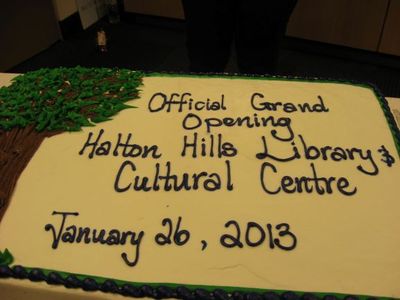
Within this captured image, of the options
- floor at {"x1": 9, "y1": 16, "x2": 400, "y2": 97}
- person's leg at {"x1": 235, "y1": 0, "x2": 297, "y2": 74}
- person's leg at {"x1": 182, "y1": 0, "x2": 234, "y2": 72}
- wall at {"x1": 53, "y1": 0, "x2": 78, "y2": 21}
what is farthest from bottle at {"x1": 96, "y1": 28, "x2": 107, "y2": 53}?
person's leg at {"x1": 235, "y1": 0, "x2": 297, "y2": 74}

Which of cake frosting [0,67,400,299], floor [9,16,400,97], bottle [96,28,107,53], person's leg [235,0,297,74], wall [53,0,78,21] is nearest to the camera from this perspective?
cake frosting [0,67,400,299]

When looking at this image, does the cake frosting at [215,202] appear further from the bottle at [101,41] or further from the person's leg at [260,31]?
the bottle at [101,41]

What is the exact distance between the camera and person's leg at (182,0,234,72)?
4.91ft

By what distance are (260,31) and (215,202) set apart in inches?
32.0

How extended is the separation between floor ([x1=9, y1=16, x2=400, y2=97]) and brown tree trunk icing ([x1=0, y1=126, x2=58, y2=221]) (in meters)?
1.75

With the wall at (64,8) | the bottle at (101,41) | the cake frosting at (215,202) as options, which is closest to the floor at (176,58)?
the bottle at (101,41)

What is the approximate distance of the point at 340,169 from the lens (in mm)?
1029

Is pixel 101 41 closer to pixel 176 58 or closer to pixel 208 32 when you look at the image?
pixel 176 58

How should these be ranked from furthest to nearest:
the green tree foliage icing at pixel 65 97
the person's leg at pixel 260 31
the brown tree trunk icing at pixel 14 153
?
1. the person's leg at pixel 260 31
2. the green tree foliage icing at pixel 65 97
3. the brown tree trunk icing at pixel 14 153

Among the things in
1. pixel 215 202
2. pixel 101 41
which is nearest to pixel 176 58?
pixel 101 41

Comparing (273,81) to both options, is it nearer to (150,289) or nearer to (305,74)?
(150,289)

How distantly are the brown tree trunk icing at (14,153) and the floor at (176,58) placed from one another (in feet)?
5.74

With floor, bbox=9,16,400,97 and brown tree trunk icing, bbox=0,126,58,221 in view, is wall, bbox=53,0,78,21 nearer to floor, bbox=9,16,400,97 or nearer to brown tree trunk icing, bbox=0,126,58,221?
floor, bbox=9,16,400,97

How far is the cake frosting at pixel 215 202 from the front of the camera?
83cm
